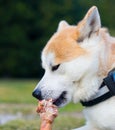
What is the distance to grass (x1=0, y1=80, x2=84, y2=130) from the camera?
8337 mm

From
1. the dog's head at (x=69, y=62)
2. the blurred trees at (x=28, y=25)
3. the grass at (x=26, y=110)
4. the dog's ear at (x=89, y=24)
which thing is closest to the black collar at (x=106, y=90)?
the dog's head at (x=69, y=62)

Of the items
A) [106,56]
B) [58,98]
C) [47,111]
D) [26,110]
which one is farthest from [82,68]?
[26,110]

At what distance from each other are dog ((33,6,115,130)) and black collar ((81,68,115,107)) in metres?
0.03

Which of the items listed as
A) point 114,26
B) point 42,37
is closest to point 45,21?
point 42,37

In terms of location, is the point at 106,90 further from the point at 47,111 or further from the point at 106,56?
the point at 47,111

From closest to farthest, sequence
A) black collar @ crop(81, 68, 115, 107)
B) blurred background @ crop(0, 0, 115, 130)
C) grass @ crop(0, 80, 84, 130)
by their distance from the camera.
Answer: black collar @ crop(81, 68, 115, 107) → grass @ crop(0, 80, 84, 130) → blurred background @ crop(0, 0, 115, 130)

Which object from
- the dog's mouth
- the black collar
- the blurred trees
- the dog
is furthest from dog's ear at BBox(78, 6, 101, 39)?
the blurred trees

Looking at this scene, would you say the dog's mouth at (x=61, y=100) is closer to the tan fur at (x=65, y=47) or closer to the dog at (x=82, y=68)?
the dog at (x=82, y=68)

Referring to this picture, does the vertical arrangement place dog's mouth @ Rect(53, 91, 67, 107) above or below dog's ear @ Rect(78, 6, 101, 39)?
below

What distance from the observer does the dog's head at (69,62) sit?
5750mm

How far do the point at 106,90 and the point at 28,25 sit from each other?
1877cm

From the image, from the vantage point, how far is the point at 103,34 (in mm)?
5984

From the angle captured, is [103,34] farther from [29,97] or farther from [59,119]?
[29,97]

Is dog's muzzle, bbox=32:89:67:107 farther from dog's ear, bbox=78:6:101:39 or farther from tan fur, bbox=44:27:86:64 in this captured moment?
dog's ear, bbox=78:6:101:39
